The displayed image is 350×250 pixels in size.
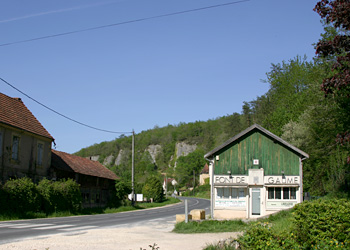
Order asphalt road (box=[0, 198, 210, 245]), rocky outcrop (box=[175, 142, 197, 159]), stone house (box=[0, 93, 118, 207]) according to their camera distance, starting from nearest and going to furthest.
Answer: asphalt road (box=[0, 198, 210, 245]) < stone house (box=[0, 93, 118, 207]) < rocky outcrop (box=[175, 142, 197, 159])

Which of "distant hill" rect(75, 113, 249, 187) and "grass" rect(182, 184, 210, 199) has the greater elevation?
"distant hill" rect(75, 113, 249, 187)

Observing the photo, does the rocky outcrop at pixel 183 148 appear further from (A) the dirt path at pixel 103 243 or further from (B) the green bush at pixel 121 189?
(A) the dirt path at pixel 103 243

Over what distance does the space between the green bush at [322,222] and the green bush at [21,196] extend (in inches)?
781

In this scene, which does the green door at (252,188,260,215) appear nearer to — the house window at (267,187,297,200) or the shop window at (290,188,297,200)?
the house window at (267,187,297,200)

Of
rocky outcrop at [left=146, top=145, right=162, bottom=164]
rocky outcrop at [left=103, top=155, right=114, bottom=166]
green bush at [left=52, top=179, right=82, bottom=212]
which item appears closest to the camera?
green bush at [left=52, top=179, right=82, bottom=212]

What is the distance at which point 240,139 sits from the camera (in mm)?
26844

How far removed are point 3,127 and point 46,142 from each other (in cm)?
645

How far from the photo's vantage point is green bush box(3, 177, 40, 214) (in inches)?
968

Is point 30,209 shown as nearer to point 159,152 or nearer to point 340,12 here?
point 340,12

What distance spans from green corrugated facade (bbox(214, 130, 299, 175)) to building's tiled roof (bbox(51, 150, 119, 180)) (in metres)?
16.0

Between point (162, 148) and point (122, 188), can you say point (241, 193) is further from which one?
point (162, 148)

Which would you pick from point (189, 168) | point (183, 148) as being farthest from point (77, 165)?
point (183, 148)

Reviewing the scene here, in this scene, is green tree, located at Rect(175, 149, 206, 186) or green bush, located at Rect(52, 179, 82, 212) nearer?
green bush, located at Rect(52, 179, 82, 212)

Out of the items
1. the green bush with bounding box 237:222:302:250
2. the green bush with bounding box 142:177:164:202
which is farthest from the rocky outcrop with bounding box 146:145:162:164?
the green bush with bounding box 237:222:302:250
